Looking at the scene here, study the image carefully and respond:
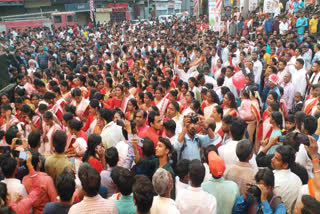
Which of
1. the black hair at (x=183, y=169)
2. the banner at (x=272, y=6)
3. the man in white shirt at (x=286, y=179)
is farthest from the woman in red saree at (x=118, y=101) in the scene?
the banner at (x=272, y=6)

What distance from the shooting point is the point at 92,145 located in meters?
3.62

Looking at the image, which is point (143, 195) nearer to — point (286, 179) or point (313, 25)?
point (286, 179)

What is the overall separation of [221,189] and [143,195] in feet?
2.69

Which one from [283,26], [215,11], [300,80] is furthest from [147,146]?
[283,26]

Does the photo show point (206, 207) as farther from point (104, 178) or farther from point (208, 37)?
point (208, 37)

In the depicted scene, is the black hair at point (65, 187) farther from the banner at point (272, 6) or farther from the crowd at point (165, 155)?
the banner at point (272, 6)

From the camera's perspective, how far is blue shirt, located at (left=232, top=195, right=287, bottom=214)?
2.51m

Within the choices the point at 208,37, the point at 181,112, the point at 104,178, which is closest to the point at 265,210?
the point at 104,178

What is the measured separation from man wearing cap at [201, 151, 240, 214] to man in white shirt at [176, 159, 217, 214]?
0.57 ft

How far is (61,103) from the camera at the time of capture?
19.4 feet

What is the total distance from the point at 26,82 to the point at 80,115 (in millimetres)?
2984

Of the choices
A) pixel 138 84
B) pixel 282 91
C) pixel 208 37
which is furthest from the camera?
pixel 208 37

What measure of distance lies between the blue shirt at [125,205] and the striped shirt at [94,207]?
86 mm

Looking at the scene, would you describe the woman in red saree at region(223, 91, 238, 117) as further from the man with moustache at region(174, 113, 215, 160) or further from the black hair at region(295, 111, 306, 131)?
the man with moustache at region(174, 113, 215, 160)
